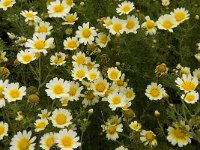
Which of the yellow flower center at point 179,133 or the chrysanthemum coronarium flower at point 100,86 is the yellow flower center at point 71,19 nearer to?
the chrysanthemum coronarium flower at point 100,86

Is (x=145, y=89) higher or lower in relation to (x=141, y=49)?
lower

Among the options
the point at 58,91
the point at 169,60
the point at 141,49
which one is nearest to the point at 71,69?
the point at 58,91

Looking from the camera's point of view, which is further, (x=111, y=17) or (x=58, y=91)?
(x=111, y=17)

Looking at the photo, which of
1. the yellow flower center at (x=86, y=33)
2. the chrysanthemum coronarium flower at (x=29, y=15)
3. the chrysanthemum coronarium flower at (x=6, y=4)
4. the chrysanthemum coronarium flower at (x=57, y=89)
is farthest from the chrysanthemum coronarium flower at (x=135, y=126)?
the chrysanthemum coronarium flower at (x=6, y=4)

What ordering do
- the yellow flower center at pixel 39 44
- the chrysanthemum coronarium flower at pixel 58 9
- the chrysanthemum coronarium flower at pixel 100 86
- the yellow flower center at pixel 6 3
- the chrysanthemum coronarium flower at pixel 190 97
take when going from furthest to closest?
the yellow flower center at pixel 6 3 < the chrysanthemum coronarium flower at pixel 58 9 < the yellow flower center at pixel 39 44 < the chrysanthemum coronarium flower at pixel 100 86 < the chrysanthemum coronarium flower at pixel 190 97

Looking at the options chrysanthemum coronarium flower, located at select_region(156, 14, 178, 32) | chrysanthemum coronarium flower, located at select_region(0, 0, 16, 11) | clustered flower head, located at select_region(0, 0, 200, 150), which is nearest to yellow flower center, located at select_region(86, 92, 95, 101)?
clustered flower head, located at select_region(0, 0, 200, 150)

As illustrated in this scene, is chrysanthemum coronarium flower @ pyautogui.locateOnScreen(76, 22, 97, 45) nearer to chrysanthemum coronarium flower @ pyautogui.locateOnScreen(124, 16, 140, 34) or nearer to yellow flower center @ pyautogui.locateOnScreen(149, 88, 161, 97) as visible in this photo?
chrysanthemum coronarium flower @ pyautogui.locateOnScreen(124, 16, 140, 34)

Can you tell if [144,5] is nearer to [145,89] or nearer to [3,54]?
[145,89]
